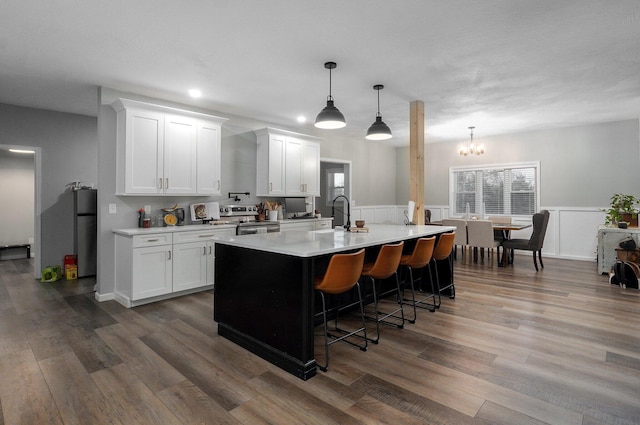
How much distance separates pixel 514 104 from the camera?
5379 millimetres

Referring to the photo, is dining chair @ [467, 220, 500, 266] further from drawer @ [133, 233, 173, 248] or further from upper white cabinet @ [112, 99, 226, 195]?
drawer @ [133, 233, 173, 248]

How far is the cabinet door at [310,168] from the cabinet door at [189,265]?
8.00ft

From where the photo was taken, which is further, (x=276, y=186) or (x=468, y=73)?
(x=276, y=186)

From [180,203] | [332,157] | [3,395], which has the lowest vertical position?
[3,395]

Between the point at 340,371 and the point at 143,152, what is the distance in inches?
144

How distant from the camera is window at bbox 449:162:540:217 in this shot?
761 cm

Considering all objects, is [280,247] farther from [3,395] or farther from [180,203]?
[180,203]

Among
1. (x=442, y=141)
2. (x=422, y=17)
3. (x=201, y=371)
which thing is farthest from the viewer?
(x=442, y=141)

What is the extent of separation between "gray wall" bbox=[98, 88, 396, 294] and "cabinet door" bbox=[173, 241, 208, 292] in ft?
2.78

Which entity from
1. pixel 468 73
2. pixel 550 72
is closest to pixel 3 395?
pixel 468 73

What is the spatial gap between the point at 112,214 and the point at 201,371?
2943mm

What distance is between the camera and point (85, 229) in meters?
5.51

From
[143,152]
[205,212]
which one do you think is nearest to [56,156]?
[143,152]

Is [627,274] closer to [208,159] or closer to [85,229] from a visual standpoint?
[208,159]
